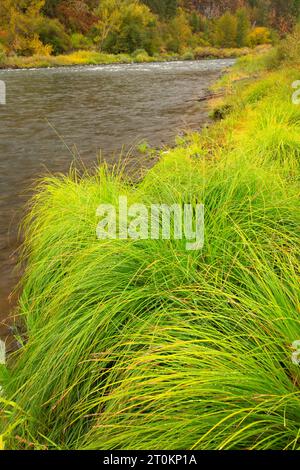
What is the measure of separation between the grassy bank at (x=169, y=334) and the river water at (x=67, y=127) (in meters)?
0.91

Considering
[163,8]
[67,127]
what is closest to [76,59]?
[67,127]

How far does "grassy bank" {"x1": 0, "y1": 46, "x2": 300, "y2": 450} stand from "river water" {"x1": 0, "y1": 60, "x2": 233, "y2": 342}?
91 cm

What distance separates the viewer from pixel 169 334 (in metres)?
1.70

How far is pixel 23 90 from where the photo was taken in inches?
637

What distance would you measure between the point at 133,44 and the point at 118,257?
49.9 m

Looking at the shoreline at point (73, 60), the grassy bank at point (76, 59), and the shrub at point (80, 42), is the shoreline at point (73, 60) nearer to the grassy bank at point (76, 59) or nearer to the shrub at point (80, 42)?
the grassy bank at point (76, 59)

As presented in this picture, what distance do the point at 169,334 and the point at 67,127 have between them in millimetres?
8964

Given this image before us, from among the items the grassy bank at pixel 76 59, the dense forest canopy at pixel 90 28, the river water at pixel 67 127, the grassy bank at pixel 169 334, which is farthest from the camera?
the dense forest canopy at pixel 90 28

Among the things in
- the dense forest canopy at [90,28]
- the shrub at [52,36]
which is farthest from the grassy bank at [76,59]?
the shrub at [52,36]

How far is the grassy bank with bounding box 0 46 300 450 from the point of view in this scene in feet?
4.38

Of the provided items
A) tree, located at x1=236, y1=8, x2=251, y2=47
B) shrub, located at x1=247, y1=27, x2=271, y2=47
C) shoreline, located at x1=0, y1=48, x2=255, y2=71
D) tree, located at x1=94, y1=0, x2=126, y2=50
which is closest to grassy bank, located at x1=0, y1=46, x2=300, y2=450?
shoreline, located at x1=0, y1=48, x2=255, y2=71

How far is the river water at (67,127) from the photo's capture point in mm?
5309

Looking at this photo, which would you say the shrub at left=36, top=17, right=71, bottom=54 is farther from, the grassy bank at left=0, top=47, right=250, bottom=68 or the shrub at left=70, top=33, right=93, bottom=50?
the grassy bank at left=0, top=47, right=250, bottom=68

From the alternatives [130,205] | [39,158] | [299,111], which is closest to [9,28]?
A: [39,158]
